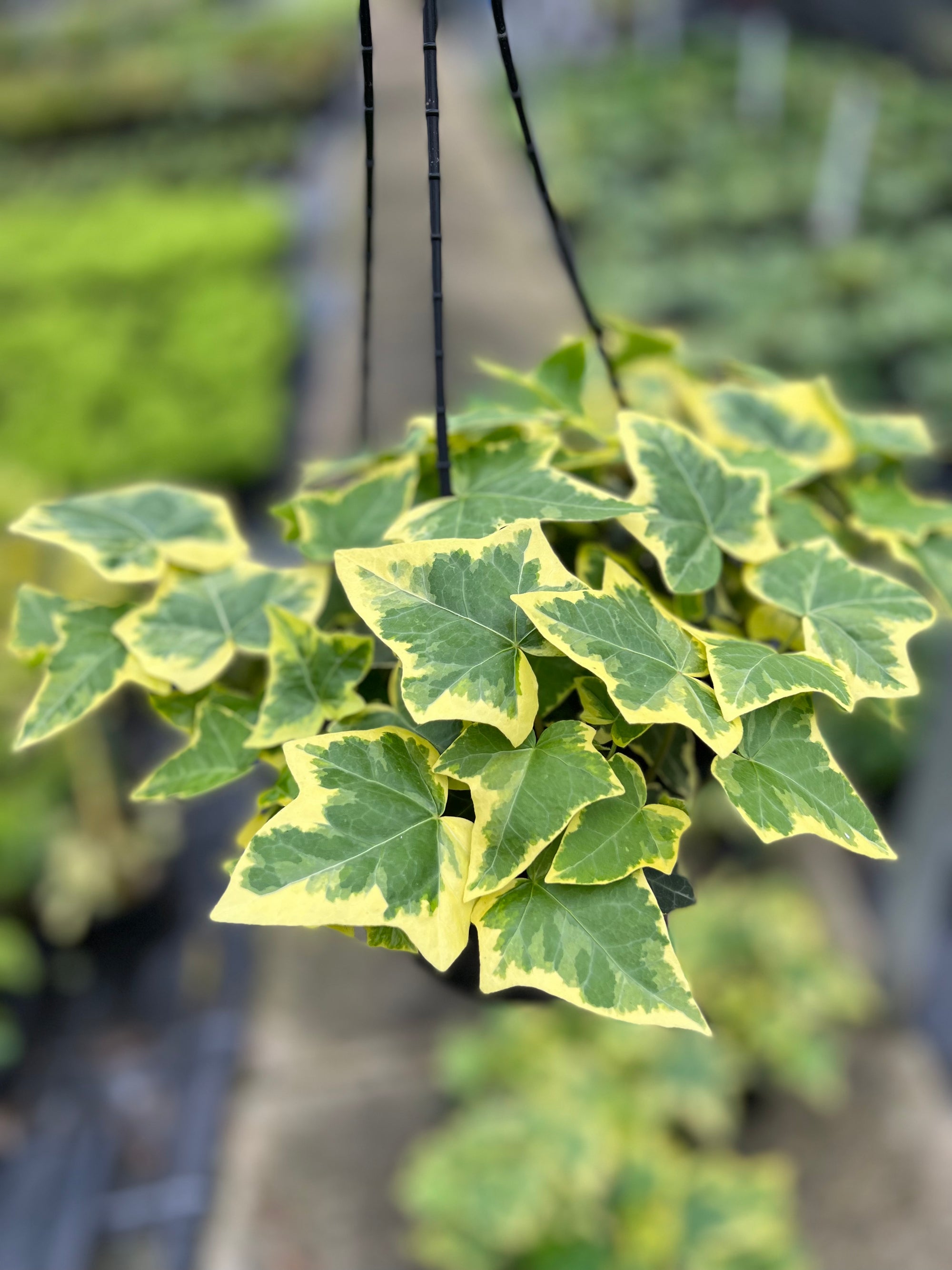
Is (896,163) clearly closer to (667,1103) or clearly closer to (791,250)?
(791,250)

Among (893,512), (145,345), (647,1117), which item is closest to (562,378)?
(893,512)

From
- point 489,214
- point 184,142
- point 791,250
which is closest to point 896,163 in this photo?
point 791,250

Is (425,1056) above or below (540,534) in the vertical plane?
below

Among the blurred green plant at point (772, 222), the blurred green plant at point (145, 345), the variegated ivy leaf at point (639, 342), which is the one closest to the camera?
the variegated ivy leaf at point (639, 342)

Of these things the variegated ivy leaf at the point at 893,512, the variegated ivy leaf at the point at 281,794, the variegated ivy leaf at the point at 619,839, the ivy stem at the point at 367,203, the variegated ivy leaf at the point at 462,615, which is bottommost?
the variegated ivy leaf at the point at 281,794

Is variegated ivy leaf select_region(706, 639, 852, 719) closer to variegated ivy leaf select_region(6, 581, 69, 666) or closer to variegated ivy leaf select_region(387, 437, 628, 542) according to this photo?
variegated ivy leaf select_region(387, 437, 628, 542)

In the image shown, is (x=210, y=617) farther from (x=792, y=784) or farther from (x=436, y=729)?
(x=792, y=784)

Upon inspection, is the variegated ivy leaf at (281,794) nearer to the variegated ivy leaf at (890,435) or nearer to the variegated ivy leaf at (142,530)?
the variegated ivy leaf at (142,530)

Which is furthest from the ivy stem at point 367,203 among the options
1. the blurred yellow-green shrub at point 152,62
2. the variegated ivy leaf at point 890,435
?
the blurred yellow-green shrub at point 152,62
